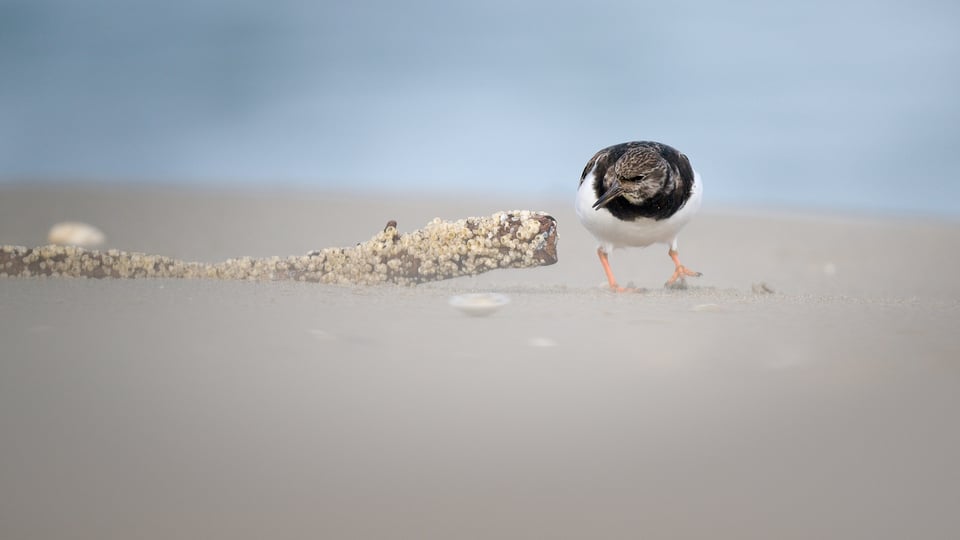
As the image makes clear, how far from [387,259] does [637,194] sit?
4.83ft

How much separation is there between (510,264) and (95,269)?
2.37 metres

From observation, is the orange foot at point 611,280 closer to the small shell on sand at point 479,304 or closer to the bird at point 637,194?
the bird at point 637,194

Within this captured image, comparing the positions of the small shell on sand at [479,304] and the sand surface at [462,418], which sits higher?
the small shell on sand at [479,304]

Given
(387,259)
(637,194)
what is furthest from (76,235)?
(637,194)

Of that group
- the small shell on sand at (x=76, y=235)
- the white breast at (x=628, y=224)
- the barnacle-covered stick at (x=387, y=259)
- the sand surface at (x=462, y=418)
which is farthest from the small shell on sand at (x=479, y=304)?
the small shell on sand at (x=76, y=235)

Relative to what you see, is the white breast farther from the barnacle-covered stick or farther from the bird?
the barnacle-covered stick

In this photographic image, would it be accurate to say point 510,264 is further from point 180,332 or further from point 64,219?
point 64,219

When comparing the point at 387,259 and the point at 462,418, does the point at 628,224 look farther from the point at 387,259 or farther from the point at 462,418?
the point at 462,418

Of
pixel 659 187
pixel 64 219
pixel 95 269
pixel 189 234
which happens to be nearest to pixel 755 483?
pixel 659 187

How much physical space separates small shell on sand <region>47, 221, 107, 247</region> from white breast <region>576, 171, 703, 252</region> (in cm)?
530

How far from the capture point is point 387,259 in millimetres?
5363

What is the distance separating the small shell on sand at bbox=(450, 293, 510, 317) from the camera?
407 cm

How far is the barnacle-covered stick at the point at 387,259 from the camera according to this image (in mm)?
5246

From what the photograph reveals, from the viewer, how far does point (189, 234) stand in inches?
390
